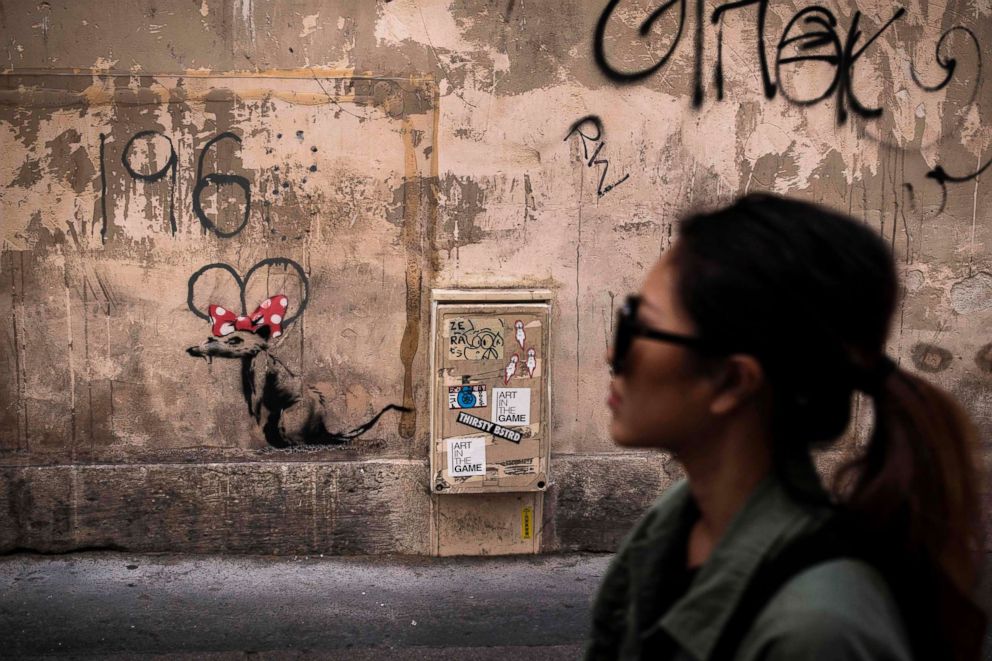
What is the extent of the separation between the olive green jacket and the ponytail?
6 cm

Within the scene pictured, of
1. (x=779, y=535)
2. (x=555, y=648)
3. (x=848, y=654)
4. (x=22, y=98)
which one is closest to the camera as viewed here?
(x=848, y=654)

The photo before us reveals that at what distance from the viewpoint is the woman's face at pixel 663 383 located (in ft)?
4.76

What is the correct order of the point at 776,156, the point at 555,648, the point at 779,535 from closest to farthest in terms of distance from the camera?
the point at 779,535
the point at 555,648
the point at 776,156

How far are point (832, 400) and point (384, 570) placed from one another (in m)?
4.14

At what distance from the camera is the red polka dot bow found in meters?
5.19

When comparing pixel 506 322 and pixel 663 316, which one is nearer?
pixel 663 316

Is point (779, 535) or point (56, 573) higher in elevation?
point (779, 535)

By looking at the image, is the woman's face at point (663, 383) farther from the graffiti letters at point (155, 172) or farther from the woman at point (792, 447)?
the graffiti letters at point (155, 172)

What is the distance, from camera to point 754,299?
4.36ft

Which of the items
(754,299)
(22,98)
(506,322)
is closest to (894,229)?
(506,322)

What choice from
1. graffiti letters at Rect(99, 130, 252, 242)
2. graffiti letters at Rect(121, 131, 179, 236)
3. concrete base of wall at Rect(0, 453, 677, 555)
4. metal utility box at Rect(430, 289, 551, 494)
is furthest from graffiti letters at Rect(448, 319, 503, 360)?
graffiti letters at Rect(121, 131, 179, 236)

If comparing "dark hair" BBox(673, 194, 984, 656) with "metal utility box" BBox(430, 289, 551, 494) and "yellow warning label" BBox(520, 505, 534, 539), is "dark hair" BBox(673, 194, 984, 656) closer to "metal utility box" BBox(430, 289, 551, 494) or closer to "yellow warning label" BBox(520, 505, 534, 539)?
"metal utility box" BBox(430, 289, 551, 494)

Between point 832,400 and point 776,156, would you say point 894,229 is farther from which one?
point 832,400

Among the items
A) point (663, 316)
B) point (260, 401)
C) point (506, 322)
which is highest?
point (663, 316)
